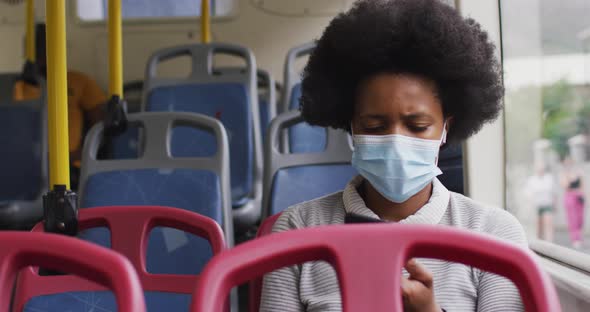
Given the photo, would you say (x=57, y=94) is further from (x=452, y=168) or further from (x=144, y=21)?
(x=144, y=21)

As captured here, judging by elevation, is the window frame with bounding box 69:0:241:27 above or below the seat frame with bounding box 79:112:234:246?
above

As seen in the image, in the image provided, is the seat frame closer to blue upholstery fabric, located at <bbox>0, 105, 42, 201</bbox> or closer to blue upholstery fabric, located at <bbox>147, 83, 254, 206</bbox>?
blue upholstery fabric, located at <bbox>147, 83, 254, 206</bbox>

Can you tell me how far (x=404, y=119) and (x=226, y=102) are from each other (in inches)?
69.5

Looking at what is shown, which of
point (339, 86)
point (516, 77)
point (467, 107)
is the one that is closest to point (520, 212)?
point (516, 77)

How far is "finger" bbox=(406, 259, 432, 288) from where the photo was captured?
0.86 m

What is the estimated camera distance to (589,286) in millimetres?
1323

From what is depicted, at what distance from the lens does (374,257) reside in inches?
22.6

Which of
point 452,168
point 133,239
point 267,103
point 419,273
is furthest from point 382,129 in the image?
point 267,103

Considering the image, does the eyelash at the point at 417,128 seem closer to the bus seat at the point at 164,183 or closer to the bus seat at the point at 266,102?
the bus seat at the point at 164,183

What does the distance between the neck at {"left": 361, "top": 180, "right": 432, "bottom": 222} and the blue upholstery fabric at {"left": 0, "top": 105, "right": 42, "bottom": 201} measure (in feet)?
7.42

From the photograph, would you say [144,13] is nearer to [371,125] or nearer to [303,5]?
[303,5]

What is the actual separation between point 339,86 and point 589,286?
701 mm

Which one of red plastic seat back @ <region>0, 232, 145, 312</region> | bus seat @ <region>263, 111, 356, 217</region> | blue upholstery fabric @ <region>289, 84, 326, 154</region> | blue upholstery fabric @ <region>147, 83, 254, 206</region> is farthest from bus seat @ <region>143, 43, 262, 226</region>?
red plastic seat back @ <region>0, 232, 145, 312</region>

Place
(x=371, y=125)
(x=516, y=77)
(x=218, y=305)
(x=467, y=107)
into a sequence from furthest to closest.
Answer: (x=516, y=77) < (x=467, y=107) < (x=371, y=125) < (x=218, y=305)
